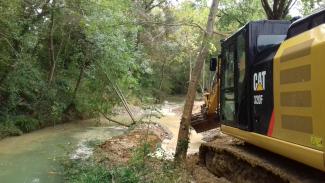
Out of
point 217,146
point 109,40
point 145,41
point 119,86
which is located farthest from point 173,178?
point 145,41

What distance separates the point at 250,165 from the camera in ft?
25.9

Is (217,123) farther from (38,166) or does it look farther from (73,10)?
(73,10)

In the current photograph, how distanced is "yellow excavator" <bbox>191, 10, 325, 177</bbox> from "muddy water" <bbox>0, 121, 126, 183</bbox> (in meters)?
4.96

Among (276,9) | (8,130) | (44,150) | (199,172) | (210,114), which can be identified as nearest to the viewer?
(199,172)

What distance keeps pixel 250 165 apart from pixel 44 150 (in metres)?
9.64

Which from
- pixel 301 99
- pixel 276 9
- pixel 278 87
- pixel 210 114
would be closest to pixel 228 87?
pixel 278 87

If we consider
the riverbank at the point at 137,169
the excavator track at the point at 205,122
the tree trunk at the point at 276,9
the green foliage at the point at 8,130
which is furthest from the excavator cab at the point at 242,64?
the green foliage at the point at 8,130

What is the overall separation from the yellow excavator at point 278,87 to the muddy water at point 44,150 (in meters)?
4.96

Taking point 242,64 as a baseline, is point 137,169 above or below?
below

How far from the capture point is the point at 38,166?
12.9m

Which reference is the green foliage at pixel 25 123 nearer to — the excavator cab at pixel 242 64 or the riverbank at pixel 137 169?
the riverbank at pixel 137 169

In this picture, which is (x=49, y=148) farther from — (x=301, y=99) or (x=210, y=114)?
(x=301, y=99)

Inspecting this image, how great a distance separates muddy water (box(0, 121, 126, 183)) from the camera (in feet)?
38.6

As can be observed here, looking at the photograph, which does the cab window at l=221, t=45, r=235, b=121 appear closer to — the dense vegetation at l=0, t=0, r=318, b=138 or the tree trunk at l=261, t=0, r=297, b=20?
the tree trunk at l=261, t=0, r=297, b=20
